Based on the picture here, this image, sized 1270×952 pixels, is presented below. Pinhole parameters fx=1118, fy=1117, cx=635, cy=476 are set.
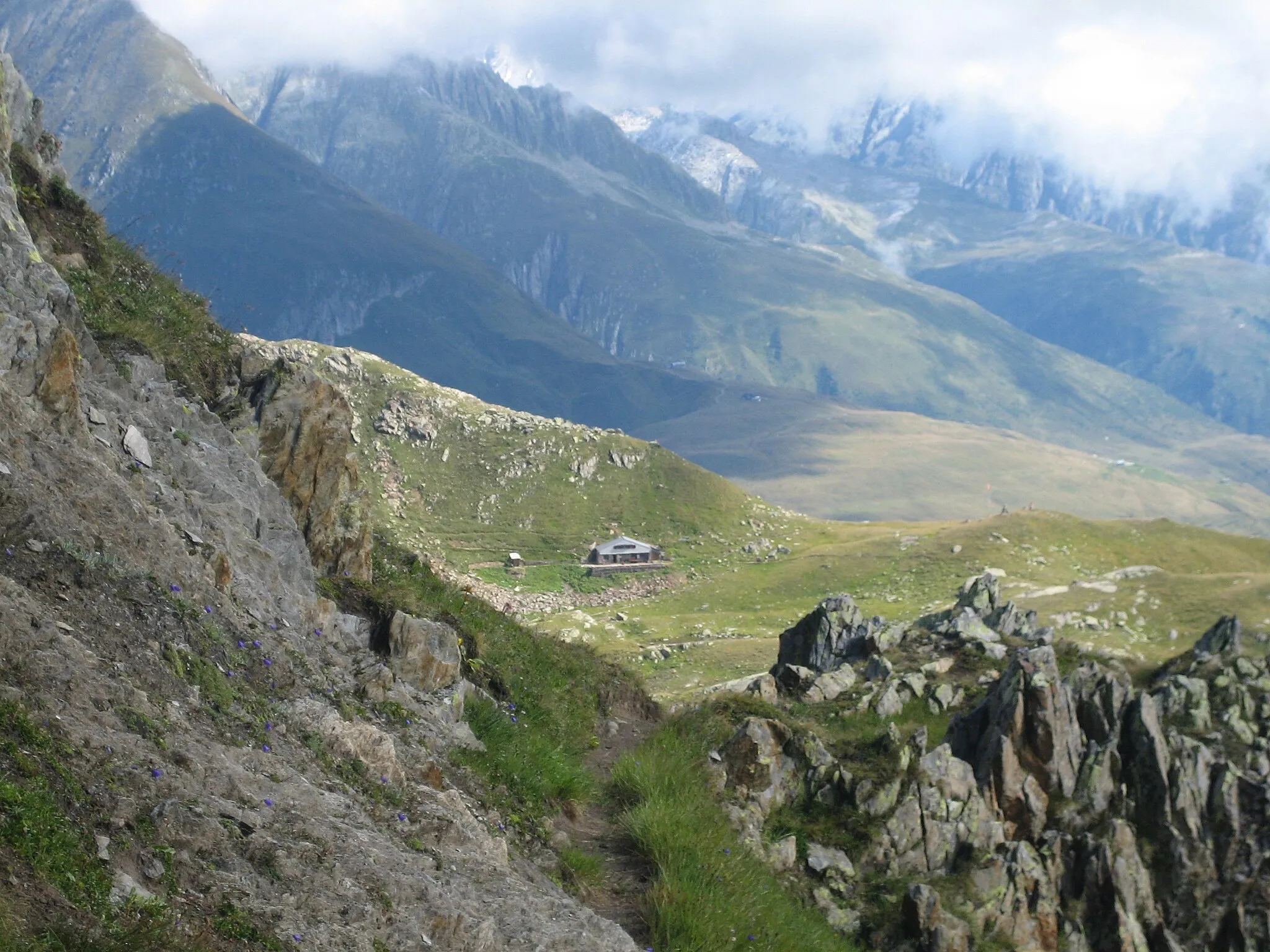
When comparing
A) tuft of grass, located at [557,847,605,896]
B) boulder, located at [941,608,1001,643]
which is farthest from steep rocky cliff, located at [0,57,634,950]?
boulder, located at [941,608,1001,643]

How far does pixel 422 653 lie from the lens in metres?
14.2

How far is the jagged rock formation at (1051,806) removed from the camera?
18781 millimetres

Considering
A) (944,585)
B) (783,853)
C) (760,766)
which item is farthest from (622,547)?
(783,853)

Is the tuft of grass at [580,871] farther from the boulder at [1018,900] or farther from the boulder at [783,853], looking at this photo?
the boulder at [1018,900]

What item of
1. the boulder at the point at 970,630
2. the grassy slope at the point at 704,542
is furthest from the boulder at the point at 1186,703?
the grassy slope at the point at 704,542

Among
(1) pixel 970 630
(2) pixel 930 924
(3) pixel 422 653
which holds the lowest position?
(2) pixel 930 924

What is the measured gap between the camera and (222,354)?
55.4ft

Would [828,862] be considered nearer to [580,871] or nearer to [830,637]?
[580,871]

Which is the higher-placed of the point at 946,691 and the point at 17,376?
the point at 17,376

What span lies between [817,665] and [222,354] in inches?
877

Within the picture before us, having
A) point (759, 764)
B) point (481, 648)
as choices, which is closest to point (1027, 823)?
point (759, 764)

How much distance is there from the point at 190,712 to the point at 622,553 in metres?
120

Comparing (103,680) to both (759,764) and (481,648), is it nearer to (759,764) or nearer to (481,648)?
(481,648)

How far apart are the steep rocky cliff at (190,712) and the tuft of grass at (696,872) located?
124 cm
